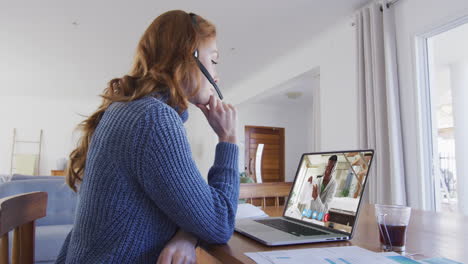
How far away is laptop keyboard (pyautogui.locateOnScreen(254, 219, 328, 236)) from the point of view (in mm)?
778

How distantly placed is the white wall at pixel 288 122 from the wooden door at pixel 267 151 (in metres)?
0.12

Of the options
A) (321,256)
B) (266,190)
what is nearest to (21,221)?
(321,256)

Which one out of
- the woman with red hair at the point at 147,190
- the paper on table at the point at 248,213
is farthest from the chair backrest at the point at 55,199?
the woman with red hair at the point at 147,190

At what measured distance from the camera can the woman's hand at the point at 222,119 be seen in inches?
32.9

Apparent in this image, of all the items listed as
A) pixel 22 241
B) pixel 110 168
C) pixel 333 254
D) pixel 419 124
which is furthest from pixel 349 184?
pixel 419 124

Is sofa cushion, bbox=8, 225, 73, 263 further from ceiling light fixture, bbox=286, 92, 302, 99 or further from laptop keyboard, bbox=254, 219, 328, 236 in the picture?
ceiling light fixture, bbox=286, 92, 302, 99

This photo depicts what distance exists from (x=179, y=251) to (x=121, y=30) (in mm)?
3590

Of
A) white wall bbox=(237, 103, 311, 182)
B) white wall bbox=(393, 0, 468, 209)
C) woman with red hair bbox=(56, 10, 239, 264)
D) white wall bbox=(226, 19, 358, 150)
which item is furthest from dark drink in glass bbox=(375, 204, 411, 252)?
white wall bbox=(237, 103, 311, 182)

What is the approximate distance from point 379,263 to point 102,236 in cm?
50

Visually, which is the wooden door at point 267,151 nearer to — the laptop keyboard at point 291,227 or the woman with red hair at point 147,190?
the laptop keyboard at point 291,227

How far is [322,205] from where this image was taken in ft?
2.83

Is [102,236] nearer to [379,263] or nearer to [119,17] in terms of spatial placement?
[379,263]

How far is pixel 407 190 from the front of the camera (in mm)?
2719

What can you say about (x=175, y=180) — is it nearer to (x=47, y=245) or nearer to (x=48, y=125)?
(x=47, y=245)
